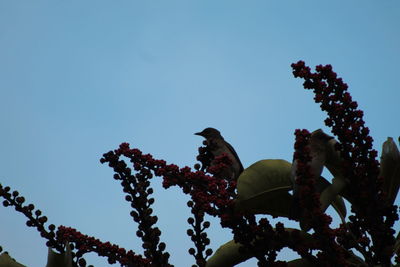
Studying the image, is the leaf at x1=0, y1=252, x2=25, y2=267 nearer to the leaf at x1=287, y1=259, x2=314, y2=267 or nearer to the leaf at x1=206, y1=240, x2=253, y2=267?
the leaf at x1=206, y1=240, x2=253, y2=267

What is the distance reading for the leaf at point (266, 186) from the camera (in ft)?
7.02

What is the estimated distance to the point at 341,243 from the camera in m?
2.35

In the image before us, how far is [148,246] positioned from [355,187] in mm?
953

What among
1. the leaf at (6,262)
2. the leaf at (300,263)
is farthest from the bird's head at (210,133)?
the leaf at (6,262)

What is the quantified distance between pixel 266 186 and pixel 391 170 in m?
0.69

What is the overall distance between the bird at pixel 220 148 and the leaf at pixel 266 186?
0.22 meters

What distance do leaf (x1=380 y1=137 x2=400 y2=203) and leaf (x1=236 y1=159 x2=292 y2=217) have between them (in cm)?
54

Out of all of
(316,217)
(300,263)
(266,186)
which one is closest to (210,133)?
(266,186)

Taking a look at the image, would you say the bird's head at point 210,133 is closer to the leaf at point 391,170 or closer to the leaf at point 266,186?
the leaf at point 266,186

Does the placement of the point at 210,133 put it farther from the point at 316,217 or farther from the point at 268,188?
the point at 316,217

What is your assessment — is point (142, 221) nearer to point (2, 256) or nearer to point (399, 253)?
point (2, 256)

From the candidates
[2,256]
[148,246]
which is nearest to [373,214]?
[148,246]

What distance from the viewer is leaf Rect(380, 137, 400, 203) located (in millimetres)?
2396

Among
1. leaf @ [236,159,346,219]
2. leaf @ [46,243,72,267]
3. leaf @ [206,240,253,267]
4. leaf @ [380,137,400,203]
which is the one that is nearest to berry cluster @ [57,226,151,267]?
leaf @ [46,243,72,267]
